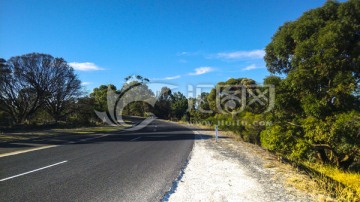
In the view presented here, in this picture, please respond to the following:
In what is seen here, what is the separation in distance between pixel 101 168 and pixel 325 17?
12.0 m

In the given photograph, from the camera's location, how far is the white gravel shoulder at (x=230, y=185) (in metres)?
6.00

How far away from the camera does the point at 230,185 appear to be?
23.0ft

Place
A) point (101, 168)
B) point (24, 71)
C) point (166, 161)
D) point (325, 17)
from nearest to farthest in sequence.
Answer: point (101, 168) < point (166, 161) < point (325, 17) < point (24, 71)

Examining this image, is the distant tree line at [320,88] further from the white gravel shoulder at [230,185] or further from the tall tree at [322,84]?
the white gravel shoulder at [230,185]

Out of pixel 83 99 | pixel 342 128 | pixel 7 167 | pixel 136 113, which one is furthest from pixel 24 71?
pixel 136 113

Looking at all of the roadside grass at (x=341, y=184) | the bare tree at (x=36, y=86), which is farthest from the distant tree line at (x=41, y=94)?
the roadside grass at (x=341, y=184)

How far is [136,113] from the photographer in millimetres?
103438

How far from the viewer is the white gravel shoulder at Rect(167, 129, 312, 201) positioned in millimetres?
5996

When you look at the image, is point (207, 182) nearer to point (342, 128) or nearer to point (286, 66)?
point (342, 128)

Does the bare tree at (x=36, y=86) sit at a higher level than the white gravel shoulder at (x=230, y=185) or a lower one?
higher

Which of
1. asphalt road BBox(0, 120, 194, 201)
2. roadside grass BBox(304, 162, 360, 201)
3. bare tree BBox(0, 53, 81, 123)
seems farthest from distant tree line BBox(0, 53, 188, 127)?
roadside grass BBox(304, 162, 360, 201)

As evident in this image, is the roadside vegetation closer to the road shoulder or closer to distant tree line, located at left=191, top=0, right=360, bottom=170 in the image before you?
distant tree line, located at left=191, top=0, right=360, bottom=170

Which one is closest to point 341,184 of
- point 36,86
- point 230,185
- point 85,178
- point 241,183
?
point 241,183

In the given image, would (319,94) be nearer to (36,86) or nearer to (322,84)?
(322,84)
